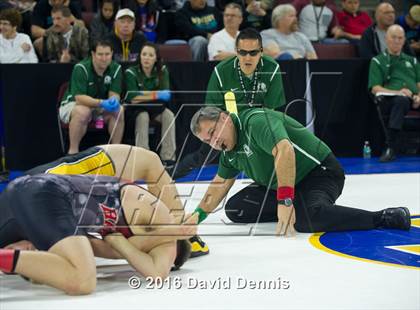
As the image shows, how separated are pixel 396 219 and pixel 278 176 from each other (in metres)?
1.02

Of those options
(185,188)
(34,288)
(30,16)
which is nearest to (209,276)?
(34,288)

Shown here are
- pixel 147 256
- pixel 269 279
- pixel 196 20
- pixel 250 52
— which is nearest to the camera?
pixel 147 256

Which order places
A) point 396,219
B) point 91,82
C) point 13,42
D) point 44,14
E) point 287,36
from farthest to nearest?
1. point 287,36
2. point 44,14
3. point 13,42
4. point 91,82
5. point 396,219

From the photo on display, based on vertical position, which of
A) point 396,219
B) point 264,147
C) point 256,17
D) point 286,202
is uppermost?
point 256,17

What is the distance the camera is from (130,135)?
10219mm

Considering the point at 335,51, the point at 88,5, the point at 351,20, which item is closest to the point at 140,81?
the point at 88,5

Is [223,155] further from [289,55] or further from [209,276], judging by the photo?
[289,55]

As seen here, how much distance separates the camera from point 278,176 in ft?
19.5

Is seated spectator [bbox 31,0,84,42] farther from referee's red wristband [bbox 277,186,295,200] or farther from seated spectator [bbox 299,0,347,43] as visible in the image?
referee's red wristband [bbox 277,186,295,200]

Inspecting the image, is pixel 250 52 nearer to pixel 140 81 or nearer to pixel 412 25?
pixel 140 81

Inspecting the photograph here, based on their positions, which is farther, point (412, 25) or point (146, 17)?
point (412, 25)

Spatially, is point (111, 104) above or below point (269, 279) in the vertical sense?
above

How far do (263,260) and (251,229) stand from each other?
1057 mm

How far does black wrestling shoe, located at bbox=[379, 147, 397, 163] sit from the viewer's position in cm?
1055
